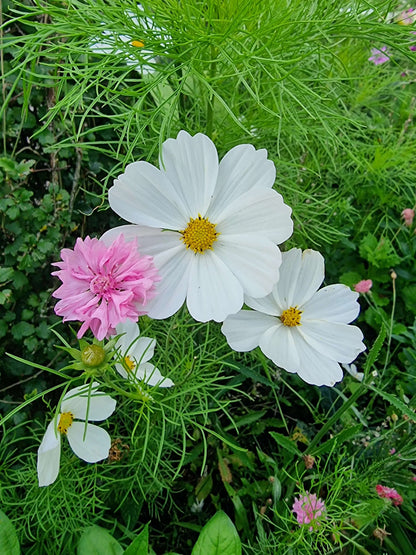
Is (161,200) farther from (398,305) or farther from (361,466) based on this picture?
(398,305)

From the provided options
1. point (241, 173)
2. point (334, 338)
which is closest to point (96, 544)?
point (334, 338)

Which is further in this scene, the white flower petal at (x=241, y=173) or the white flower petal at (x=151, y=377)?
the white flower petal at (x=151, y=377)

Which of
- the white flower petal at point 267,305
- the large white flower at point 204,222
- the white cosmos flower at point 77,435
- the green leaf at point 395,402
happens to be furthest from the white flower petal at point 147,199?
the green leaf at point 395,402

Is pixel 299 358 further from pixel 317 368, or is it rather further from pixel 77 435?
pixel 77 435

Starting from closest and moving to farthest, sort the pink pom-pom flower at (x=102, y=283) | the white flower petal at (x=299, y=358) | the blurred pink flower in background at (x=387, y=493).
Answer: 1. the pink pom-pom flower at (x=102, y=283)
2. the white flower petal at (x=299, y=358)
3. the blurred pink flower in background at (x=387, y=493)

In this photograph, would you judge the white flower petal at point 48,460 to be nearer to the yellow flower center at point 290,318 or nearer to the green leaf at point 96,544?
the green leaf at point 96,544

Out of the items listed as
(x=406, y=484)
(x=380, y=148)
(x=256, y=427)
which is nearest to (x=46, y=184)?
(x=256, y=427)

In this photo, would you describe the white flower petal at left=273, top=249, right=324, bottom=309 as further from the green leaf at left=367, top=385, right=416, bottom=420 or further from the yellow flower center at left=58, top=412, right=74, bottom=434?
the yellow flower center at left=58, top=412, right=74, bottom=434
